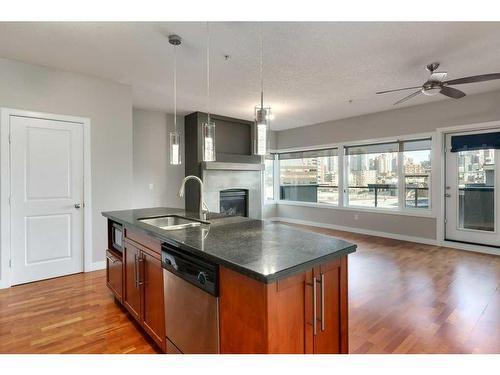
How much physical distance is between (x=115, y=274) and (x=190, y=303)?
57.0 inches

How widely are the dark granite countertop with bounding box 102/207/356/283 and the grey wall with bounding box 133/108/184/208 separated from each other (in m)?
3.47

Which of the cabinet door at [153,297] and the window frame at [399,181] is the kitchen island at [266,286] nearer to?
the cabinet door at [153,297]

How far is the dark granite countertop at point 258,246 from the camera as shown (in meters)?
1.16

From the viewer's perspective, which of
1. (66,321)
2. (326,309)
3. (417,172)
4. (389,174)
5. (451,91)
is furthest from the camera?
(389,174)

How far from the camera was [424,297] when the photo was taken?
2.75 metres

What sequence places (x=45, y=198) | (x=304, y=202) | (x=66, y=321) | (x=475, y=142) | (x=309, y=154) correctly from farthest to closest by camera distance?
(x=304, y=202), (x=309, y=154), (x=475, y=142), (x=45, y=198), (x=66, y=321)

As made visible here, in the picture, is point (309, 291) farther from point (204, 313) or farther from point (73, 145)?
point (73, 145)

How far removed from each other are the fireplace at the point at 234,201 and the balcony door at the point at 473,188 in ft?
13.1

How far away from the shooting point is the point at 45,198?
3314mm

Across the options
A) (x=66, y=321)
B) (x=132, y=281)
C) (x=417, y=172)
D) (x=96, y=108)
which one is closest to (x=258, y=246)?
(x=132, y=281)

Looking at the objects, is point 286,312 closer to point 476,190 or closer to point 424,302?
point 424,302

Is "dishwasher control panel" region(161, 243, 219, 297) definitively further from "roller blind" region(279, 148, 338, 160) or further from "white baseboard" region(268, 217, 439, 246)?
"roller blind" region(279, 148, 338, 160)

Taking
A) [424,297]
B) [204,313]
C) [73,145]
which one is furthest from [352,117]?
[204,313]

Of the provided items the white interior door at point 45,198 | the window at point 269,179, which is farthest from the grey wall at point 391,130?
the white interior door at point 45,198
